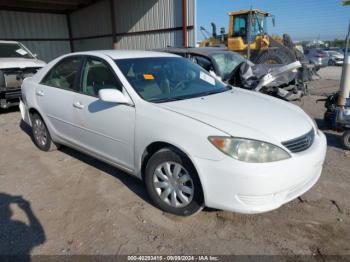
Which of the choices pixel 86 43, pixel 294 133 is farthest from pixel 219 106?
pixel 86 43

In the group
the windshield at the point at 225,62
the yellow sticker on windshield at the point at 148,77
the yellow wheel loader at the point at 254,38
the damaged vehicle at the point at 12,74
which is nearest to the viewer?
the yellow sticker on windshield at the point at 148,77

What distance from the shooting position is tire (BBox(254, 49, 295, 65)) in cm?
1107

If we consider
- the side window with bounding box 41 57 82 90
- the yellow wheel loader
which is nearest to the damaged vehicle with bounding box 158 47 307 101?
the side window with bounding box 41 57 82 90

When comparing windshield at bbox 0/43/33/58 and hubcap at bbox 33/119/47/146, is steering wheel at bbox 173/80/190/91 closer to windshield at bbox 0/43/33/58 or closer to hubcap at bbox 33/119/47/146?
hubcap at bbox 33/119/47/146

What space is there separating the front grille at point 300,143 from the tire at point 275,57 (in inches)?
353

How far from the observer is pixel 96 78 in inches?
141

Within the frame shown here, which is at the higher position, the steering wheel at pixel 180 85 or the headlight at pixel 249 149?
the steering wheel at pixel 180 85

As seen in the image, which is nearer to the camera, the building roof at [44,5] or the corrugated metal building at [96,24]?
the corrugated metal building at [96,24]

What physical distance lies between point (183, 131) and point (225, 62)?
15.5 ft

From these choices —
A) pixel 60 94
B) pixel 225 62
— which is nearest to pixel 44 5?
pixel 225 62

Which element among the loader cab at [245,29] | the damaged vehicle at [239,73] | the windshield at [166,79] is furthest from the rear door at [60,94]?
the loader cab at [245,29]

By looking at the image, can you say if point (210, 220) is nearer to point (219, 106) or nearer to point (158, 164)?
point (158, 164)

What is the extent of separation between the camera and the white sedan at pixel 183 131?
244 centimetres

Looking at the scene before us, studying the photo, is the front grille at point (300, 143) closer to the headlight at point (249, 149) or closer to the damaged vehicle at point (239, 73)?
the headlight at point (249, 149)
